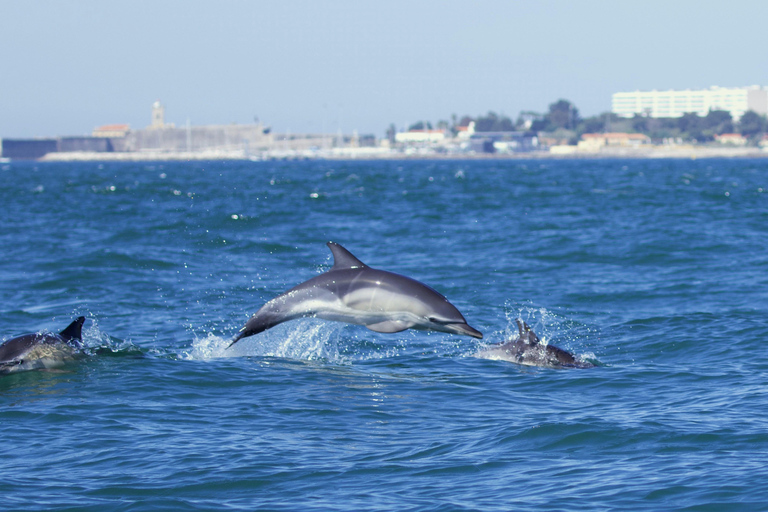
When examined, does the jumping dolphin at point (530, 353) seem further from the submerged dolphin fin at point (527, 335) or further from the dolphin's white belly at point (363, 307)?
the dolphin's white belly at point (363, 307)

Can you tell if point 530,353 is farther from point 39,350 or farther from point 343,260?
point 39,350

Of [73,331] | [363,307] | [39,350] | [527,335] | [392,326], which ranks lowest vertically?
[527,335]

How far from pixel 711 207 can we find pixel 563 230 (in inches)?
486

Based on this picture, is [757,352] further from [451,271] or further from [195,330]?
[451,271]

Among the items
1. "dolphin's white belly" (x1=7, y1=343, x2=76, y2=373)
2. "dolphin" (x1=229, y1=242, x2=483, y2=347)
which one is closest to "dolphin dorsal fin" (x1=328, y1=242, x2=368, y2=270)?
"dolphin" (x1=229, y1=242, x2=483, y2=347)

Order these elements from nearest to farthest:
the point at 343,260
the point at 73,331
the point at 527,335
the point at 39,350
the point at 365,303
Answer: the point at 365,303 → the point at 343,260 → the point at 39,350 → the point at 73,331 → the point at 527,335

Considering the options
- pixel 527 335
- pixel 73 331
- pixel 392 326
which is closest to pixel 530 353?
pixel 527 335

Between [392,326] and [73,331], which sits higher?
[392,326]

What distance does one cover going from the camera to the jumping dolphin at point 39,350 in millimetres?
11352

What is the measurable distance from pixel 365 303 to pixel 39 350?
14.4 feet

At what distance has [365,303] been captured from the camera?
32.7ft

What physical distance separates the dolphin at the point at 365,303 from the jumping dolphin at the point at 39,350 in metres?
2.99

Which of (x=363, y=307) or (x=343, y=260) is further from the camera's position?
(x=343, y=260)

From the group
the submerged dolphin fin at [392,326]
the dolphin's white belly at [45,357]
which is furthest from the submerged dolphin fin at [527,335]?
the dolphin's white belly at [45,357]
